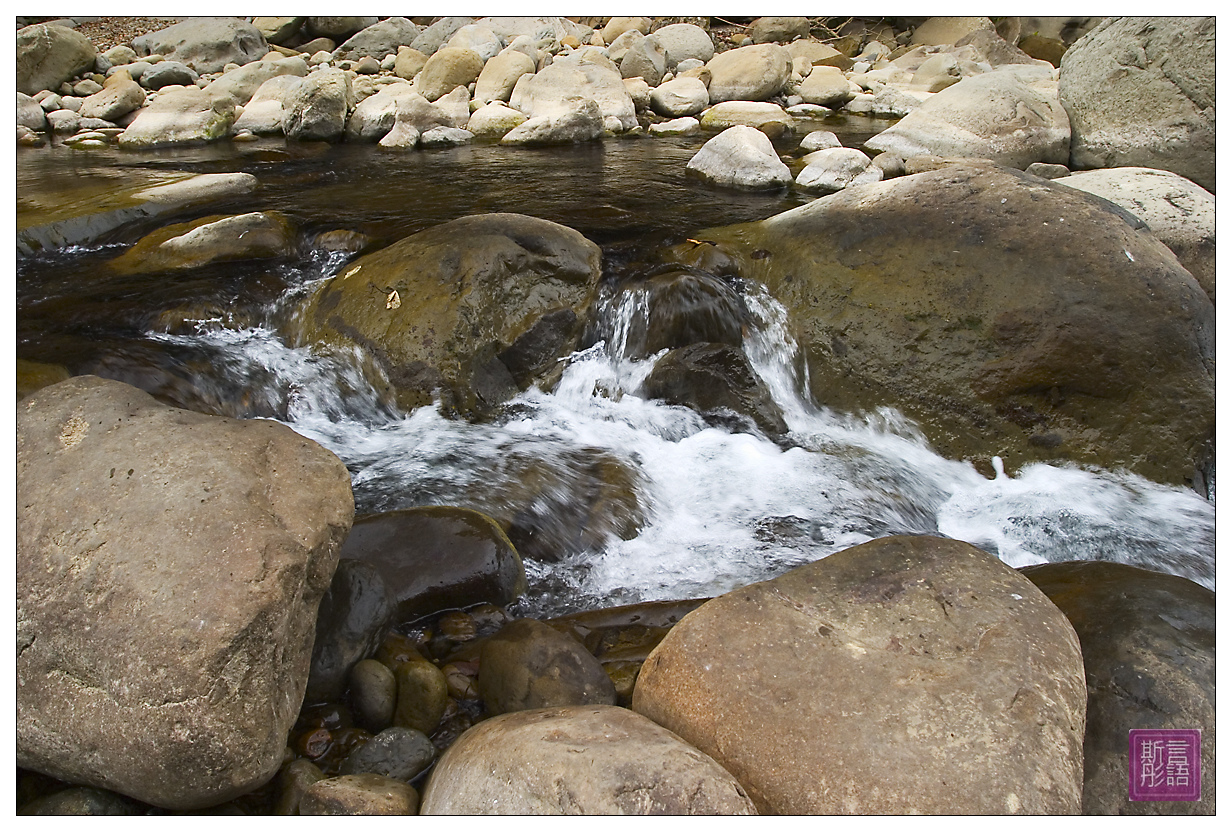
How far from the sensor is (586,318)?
541cm

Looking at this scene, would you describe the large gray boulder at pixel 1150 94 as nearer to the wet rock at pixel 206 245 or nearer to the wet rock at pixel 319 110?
the wet rock at pixel 206 245

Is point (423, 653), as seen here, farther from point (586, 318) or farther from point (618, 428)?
point (586, 318)

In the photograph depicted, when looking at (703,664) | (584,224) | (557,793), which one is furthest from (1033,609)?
(584,224)

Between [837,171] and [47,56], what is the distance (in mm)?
17922

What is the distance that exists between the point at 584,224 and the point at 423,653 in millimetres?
4865

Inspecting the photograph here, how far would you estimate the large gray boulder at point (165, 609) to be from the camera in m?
2.24

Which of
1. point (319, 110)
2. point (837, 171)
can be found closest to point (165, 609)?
point (837, 171)

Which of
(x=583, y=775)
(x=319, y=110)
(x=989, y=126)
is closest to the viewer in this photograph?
(x=583, y=775)

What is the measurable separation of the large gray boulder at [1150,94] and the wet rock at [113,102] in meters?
16.2

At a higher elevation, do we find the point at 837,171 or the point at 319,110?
the point at 319,110

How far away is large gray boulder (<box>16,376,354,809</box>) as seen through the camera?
2.24 metres

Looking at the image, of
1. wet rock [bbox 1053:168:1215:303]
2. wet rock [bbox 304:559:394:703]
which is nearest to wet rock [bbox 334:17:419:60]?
wet rock [bbox 1053:168:1215:303]

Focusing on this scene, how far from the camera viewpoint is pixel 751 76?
15531 mm

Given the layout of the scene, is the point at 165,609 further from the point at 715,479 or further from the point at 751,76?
the point at 751,76
